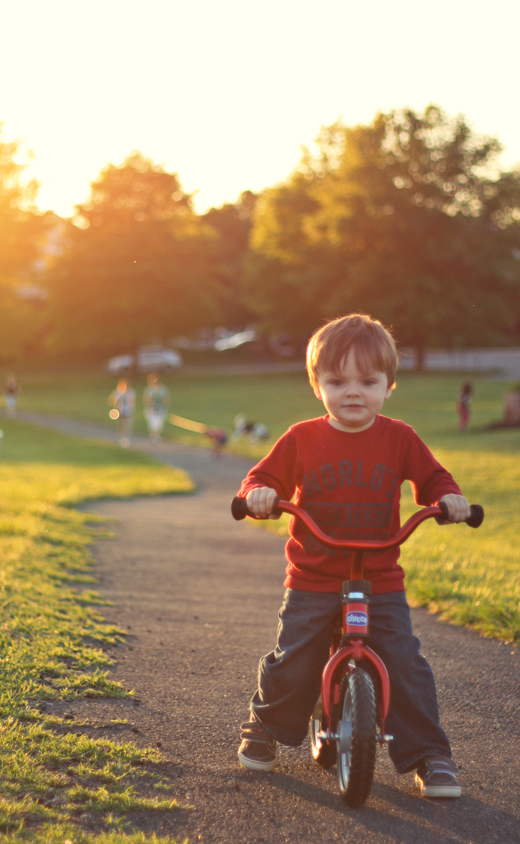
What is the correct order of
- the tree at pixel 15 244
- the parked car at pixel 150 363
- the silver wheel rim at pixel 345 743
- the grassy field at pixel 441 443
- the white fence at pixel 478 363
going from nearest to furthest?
the silver wheel rim at pixel 345 743 → the grassy field at pixel 441 443 → the tree at pixel 15 244 → the white fence at pixel 478 363 → the parked car at pixel 150 363

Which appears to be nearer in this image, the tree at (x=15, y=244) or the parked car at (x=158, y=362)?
the tree at (x=15, y=244)

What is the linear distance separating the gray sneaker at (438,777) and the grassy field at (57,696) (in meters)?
0.91

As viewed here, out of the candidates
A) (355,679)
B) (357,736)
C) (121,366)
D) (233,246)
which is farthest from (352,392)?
(233,246)

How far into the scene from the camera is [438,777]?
119 inches

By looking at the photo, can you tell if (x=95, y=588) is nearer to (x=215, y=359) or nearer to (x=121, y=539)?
(x=121, y=539)

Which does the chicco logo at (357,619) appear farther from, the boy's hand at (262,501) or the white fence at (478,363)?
the white fence at (478,363)

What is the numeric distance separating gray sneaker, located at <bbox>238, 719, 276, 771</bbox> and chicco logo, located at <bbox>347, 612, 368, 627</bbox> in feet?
2.17

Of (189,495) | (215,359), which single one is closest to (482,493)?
(189,495)

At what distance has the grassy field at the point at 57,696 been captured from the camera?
8.79ft

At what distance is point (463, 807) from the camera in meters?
2.97

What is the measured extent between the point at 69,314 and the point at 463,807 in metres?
50.9

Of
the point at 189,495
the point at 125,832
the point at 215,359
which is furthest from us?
the point at 215,359

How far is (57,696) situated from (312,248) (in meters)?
47.2

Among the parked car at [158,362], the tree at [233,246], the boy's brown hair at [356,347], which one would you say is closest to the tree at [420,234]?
the parked car at [158,362]
